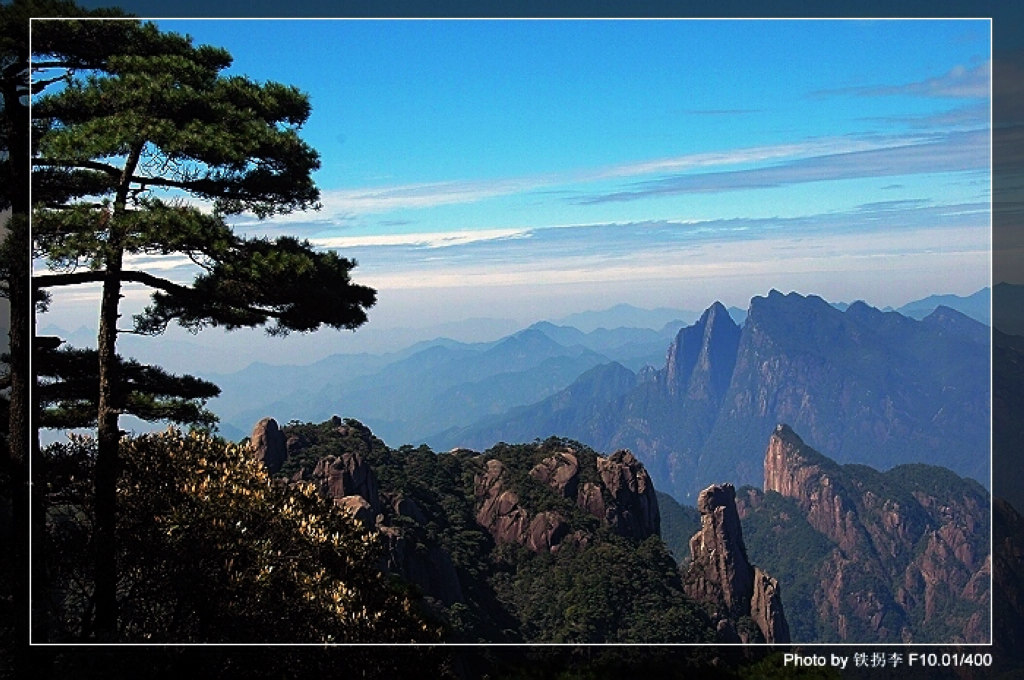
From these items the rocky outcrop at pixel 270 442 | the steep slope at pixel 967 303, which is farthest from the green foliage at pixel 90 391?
the steep slope at pixel 967 303

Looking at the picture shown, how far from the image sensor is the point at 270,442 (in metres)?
6.43

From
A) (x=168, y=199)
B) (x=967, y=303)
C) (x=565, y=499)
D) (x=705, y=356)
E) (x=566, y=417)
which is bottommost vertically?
(x=565, y=499)

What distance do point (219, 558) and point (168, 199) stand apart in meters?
1.97

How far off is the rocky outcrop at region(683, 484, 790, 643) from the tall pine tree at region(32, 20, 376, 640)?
2768 mm

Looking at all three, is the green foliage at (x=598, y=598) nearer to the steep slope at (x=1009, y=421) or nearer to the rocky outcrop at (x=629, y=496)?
the rocky outcrop at (x=629, y=496)

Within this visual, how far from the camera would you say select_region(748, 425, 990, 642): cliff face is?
21.7 feet

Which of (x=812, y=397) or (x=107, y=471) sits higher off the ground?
(x=812, y=397)

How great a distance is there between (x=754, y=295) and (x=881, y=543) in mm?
2708

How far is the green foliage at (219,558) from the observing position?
5539 millimetres

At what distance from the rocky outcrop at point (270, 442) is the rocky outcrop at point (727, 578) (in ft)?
8.80

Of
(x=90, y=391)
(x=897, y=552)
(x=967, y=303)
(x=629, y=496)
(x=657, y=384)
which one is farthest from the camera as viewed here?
(x=897, y=552)

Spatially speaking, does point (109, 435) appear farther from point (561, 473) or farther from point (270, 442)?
point (561, 473)

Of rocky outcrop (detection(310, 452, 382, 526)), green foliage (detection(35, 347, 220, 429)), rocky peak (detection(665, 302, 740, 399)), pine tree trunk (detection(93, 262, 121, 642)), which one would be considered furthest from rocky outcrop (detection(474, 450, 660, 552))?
pine tree trunk (detection(93, 262, 121, 642))

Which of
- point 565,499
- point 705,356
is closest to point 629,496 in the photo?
point 565,499
